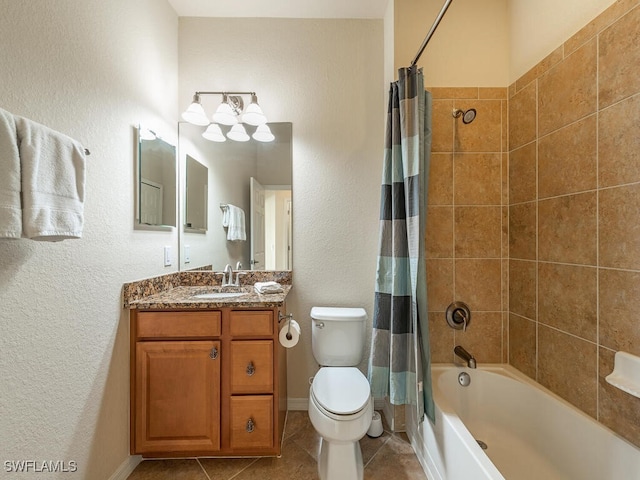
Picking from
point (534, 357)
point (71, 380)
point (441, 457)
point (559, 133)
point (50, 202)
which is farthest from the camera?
point (534, 357)

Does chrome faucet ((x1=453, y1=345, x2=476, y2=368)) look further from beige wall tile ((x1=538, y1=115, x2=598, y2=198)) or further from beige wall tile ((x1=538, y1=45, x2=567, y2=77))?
beige wall tile ((x1=538, y1=45, x2=567, y2=77))

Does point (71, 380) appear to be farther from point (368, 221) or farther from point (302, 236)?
point (368, 221)

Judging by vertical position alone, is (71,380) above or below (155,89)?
below

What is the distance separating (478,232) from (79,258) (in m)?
2.15

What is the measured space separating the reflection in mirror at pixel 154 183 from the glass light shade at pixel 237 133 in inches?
16.5

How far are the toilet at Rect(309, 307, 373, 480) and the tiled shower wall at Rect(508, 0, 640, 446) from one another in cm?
100

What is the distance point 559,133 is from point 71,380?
2.54 m

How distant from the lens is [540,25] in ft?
5.00

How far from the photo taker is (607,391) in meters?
1.15

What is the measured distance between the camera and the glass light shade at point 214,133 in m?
1.87

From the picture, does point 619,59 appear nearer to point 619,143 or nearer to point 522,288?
point 619,143

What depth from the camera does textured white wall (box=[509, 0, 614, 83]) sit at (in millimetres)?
1283

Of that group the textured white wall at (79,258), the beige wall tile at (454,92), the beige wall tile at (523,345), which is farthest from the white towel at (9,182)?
the beige wall tile at (523,345)

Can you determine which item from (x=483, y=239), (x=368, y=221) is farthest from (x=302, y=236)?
(x=483, y=239)
